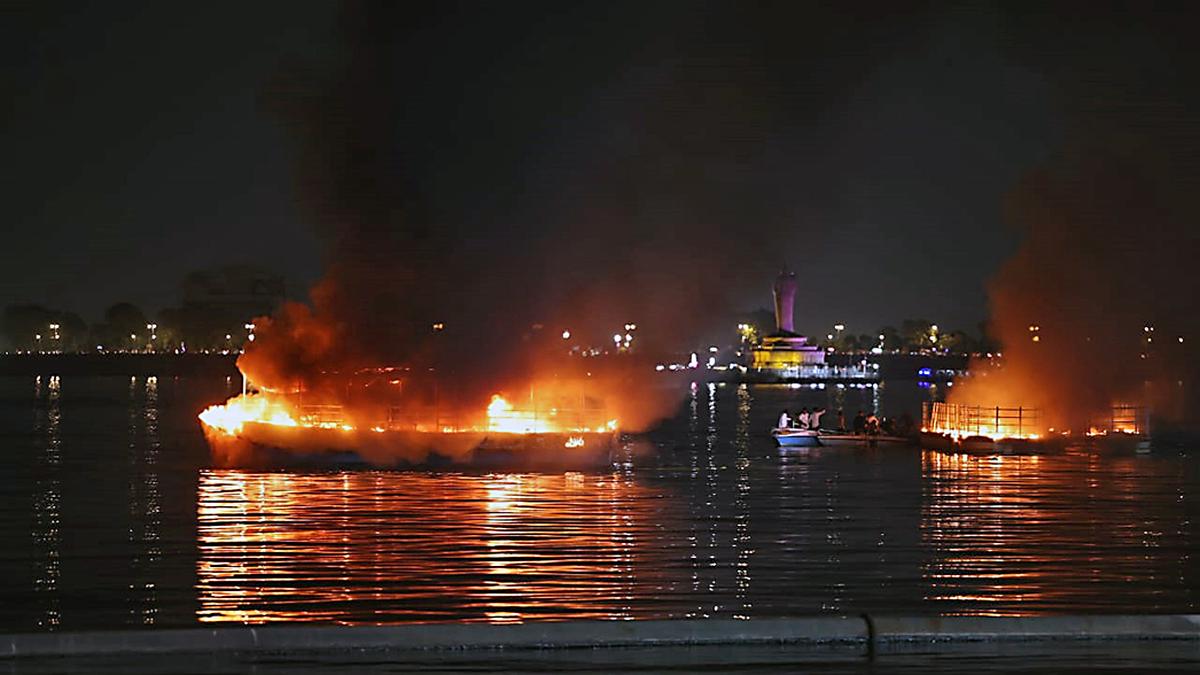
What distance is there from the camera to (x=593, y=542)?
2891 centimetres

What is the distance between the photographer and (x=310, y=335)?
206 ft

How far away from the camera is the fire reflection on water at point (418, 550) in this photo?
827 inches

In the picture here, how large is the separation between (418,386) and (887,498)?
77.0 ft

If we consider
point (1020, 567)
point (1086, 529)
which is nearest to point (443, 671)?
point (1020, 567)

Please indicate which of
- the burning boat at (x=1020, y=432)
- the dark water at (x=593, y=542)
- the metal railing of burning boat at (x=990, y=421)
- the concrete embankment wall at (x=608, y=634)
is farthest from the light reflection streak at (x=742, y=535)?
the metal railing of burning boat at (x=990, y=421)

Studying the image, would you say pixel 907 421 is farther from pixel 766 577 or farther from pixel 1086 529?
pixel 766 577

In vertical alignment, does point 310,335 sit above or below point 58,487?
above

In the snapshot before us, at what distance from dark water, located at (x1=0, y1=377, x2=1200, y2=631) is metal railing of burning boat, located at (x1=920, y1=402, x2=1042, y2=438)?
Result: 756 cm

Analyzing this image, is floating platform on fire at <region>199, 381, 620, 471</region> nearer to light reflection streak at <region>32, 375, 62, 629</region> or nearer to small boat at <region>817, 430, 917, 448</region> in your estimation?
light reflection streak at <region>32, 375, 62, 629</region>

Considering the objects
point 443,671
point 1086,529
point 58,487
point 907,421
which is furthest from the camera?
point 907,421

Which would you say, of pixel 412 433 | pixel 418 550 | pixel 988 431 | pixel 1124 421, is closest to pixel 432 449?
Result: pixel 412 433

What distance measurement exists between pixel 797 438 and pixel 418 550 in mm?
41520

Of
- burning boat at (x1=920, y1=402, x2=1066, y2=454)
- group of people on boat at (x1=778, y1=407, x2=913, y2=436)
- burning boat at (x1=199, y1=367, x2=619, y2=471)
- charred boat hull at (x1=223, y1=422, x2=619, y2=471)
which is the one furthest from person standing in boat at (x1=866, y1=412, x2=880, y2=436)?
charred boat hull at (x1=223, y1=422, x2=619, y2=471)

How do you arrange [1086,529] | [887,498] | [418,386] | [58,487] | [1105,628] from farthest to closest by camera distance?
[418,386] → [58,487] → [887,498] → [1086,529] → [1105,628]
